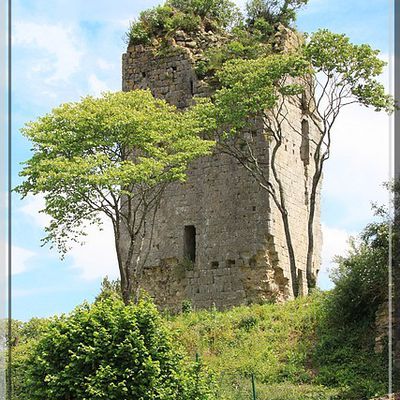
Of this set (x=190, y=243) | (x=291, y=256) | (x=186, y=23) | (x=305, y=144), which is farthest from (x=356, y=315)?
(x=186, y=23)

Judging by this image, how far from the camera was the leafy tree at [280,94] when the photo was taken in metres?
22.7

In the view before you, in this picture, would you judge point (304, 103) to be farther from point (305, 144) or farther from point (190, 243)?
point (190, 243)

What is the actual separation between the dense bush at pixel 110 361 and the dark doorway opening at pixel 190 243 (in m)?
12.6

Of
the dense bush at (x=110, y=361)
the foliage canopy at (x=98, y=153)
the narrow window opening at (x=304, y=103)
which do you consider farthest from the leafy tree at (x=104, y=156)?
the dense bush at (x=110, y=361)

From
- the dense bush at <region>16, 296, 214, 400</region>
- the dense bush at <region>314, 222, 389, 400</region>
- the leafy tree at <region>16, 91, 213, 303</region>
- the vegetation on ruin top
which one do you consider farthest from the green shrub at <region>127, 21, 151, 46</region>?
the dense bush at <region>16, 296, 214, 400</region>

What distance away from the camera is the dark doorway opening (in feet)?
81.8

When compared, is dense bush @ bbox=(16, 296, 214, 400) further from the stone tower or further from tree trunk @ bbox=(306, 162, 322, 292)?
tree trunk @ bbox=(306, 162, 322, 292)

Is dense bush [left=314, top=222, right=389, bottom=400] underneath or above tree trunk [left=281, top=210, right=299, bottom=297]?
underneath

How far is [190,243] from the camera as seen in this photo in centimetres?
2509

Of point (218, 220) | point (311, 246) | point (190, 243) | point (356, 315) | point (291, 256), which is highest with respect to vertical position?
point (218, 220)

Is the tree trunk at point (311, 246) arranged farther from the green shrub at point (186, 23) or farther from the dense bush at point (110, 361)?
the dense bush at point (110, 361)

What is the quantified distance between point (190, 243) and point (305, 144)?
4326 millimetres

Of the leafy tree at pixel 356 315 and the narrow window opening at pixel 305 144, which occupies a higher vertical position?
the narrow window opening at pixel 305 144

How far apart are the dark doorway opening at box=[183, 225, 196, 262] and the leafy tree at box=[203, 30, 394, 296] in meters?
2.36
